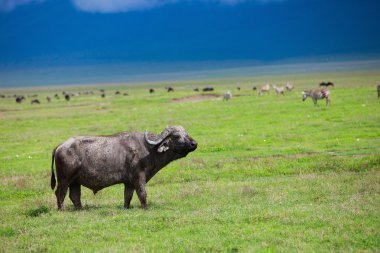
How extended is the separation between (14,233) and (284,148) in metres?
14.8

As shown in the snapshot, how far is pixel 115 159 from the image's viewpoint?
1524 centimetres

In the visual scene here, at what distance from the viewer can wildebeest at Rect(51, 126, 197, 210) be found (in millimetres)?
15039

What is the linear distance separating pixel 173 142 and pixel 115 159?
1597 mm

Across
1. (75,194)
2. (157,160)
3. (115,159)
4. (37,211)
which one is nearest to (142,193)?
(157,160)

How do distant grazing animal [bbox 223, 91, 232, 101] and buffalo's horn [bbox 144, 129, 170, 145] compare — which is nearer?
buffalo's horn [bbox 144, 129, 170, 145]

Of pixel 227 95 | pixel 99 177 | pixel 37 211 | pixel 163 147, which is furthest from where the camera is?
pixel 227 95

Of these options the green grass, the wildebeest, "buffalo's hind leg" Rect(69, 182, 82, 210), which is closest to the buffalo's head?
the wildebeest

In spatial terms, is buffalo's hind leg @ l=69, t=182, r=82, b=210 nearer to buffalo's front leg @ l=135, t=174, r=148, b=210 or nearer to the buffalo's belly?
the buffalo's belly

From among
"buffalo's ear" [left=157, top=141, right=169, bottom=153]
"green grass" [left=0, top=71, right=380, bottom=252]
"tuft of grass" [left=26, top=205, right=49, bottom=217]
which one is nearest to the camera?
"green grass" [left=0, top=71, right=380, bottom=252]

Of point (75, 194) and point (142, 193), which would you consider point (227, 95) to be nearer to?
point (75, 194)

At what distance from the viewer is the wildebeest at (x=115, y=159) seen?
15039 mm

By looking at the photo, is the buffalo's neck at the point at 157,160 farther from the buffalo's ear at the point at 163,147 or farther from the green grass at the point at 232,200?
the green grass at the point at 232,200

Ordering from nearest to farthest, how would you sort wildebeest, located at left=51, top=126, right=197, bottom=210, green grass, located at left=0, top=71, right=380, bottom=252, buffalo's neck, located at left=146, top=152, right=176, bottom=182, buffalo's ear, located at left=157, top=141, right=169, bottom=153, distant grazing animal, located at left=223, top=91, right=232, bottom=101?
green grass, located at left=0, top=71, right=380, bottom=252, wildebeest, located at left=51, top=126, right=197, bottom=210, buffalo's ear, located at left=157, top=141, right=169, bottom=153, buffalo's neck, located at left=146, top=152, right=176, bottom=182, distant grazing animal, located at left=223, top=91, right=232, bottom=101

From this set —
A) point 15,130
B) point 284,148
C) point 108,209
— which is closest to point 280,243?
point 108,209
